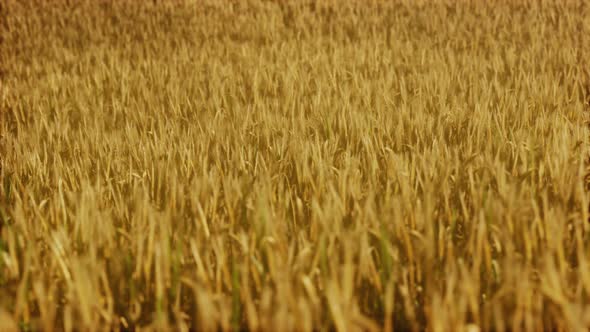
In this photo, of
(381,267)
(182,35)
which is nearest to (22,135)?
(381,267)

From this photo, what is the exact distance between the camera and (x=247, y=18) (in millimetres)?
5062

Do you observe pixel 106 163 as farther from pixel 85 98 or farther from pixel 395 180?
pixel 85 98

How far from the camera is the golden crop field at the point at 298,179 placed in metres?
0.89

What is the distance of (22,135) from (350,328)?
1.79 m

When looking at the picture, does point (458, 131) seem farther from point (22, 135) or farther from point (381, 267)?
point (22, 135)

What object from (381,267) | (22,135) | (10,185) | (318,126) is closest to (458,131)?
(318,126)

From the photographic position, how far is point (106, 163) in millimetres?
1774

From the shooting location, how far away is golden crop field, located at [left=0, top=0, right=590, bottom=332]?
2.93ft

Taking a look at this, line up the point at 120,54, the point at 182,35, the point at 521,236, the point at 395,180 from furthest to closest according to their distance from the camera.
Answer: the point at 182,35
the point at 120,54
the point at 395,180
the point at 521,236

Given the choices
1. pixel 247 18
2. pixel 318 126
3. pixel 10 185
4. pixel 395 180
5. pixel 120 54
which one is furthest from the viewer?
pixel 247 18

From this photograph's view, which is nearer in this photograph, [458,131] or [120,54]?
[458,131]

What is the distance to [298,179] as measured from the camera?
148 centimetres

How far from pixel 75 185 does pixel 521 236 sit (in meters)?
1.18

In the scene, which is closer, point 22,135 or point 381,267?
point 381,267
